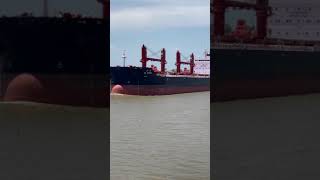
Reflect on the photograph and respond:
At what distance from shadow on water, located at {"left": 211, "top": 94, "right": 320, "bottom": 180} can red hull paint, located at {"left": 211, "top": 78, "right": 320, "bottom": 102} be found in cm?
300

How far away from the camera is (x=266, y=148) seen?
560 cm

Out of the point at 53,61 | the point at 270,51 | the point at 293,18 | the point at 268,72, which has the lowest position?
the point at 268,72

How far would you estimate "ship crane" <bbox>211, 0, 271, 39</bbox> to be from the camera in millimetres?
14828

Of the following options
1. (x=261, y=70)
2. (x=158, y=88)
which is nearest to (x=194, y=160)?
(x=261, y=70)

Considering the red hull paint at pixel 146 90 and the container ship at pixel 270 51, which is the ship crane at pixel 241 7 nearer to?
the container ship at pixel 270 51

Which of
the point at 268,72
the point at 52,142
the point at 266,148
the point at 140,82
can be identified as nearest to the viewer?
the point at 266,148

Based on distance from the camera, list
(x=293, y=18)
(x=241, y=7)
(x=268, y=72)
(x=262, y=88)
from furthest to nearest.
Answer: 1. (x=268, y=72)
2. (x=293, y=18)
3. (x=262, y=88)
4. (x=241, y=7)

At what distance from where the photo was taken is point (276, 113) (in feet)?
37.1

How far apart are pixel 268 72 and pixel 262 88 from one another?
910 mm

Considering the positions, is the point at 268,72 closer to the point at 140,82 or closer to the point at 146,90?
the point at 146,90

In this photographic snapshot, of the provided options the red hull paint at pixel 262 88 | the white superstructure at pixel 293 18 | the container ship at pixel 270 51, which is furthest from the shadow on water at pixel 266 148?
the white superstructure at pixel 293 18

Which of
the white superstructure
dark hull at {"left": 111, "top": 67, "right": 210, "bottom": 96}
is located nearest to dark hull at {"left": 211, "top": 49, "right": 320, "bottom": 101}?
the white superstructure

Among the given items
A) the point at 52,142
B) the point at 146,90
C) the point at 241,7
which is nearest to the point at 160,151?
the point at 52,142

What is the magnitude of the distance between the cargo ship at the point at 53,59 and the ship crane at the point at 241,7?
3.37 metres
